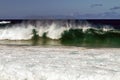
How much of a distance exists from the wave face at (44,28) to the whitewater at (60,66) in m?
15.1

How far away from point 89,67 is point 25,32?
19.2m

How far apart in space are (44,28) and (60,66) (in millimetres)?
18625

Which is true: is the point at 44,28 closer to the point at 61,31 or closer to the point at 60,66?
the point at 61,31

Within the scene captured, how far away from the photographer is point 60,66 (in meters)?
11.3

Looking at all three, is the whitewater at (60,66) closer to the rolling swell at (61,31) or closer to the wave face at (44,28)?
the rolling swell at (61,31)

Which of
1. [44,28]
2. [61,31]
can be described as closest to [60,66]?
[61,31]

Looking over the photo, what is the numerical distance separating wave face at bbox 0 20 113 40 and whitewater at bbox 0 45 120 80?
15143mm

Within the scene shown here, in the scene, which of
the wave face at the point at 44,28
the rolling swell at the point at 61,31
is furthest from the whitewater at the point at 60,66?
the wave face at the point at 44,28

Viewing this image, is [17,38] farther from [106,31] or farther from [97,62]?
[97,62]

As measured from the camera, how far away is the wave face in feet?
95.1

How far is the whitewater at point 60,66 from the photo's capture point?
1026 centimetres

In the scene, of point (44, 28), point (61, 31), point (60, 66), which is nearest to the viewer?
point (60, 66)

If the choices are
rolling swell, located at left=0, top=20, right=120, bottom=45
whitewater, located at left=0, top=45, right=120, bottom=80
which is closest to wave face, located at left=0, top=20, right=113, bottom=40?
rolling swell, located at left=0, top=20, right=120, bottom=45

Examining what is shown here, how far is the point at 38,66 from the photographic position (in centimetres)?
1126
